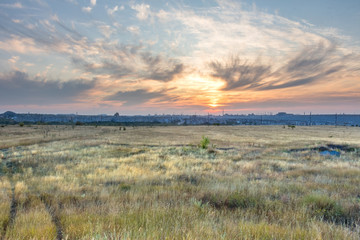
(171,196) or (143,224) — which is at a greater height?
(143,224)

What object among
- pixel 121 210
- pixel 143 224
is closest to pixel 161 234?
pixel 143 224

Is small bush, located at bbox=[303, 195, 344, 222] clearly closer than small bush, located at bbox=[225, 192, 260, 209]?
Yes

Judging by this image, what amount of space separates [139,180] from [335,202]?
7.00 m

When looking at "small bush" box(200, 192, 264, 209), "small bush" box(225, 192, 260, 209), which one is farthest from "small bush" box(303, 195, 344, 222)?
"small bush" box(225, 192, 260, 209)

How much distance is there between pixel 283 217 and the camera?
483 cm

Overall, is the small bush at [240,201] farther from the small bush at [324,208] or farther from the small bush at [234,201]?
the small bush at [324,208]

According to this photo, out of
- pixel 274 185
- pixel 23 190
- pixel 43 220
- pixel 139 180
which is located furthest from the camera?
pixel 139 180

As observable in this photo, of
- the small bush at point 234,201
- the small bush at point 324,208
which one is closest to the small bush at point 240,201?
the small bush at point 234,201

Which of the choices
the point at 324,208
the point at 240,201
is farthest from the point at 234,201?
the point at 324,208

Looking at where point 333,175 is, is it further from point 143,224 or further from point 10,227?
point 10,227

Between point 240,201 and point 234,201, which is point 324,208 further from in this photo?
point 234,201

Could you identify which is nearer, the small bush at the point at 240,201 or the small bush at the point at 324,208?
the small bush at the point at 324,208

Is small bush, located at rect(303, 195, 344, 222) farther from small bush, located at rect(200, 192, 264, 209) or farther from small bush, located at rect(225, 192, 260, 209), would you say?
small bush, located at rect(225, 192, 260, 209)

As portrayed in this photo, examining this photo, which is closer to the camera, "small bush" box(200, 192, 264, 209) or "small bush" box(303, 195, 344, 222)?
"small bush" box(303, 195, 344, 222)
